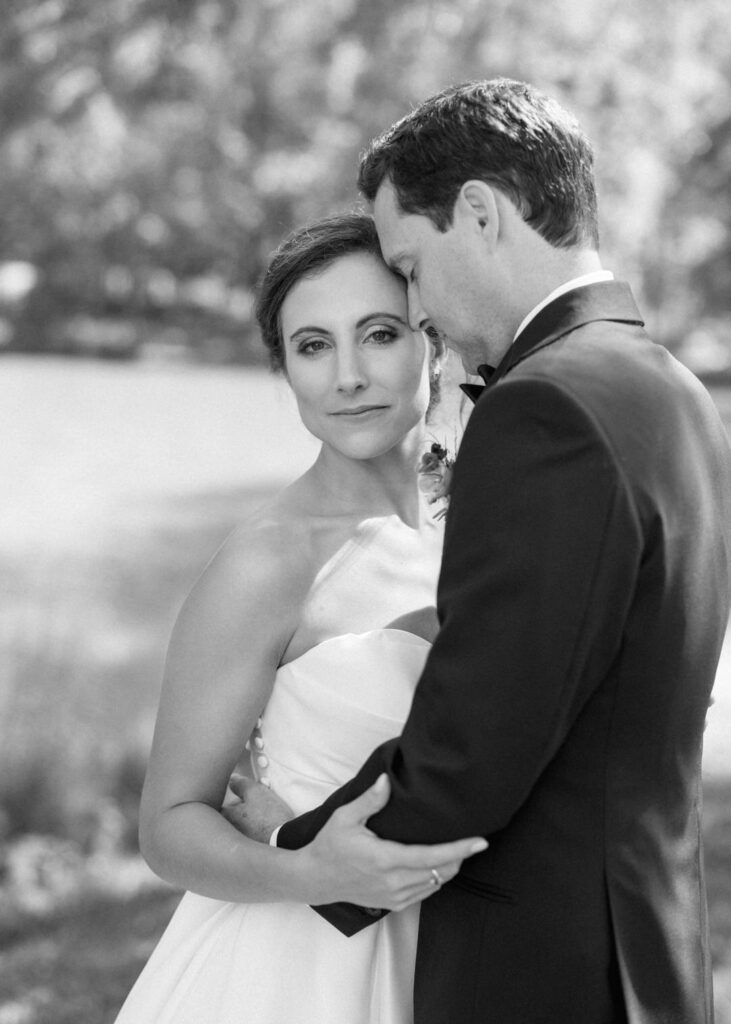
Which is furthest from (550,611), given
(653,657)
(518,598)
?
(653,657)

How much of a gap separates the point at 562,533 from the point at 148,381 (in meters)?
6.33

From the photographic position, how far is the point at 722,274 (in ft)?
23.9

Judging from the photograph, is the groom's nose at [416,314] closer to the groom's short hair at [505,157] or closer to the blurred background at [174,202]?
the groom's short hair at [505,157]

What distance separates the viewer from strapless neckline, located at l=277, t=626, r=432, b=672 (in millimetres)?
2361

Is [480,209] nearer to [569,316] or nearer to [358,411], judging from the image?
[569,316]

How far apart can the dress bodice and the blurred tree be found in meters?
3.18

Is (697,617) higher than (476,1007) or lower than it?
higher

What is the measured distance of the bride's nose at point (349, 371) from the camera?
2.51 metres

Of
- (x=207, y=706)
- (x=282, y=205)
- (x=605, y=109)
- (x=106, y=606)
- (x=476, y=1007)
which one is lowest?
(x=476, y=1007)

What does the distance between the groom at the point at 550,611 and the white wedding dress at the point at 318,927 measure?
0.27 metres

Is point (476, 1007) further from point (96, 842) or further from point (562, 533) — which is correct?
point (96, 842)

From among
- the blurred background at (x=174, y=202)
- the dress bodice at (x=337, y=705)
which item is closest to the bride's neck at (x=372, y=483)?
the dress bodice at (x=337, y=705)

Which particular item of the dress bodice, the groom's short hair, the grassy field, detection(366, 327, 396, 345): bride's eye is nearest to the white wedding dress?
the dress bodice

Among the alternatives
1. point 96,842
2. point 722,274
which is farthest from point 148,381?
point 722,274
